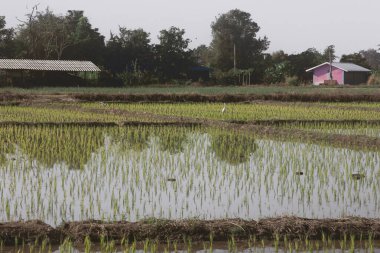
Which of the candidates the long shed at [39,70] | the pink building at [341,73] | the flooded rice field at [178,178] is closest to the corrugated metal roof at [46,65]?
the long shed at [39,70]

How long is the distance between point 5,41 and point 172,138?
91.7 feet

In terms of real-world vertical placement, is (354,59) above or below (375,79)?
above

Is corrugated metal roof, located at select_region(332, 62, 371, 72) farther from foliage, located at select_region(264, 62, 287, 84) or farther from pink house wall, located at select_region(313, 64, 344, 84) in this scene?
foliage, located at select_region(264, 62, 287, 84)

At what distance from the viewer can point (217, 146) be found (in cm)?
900

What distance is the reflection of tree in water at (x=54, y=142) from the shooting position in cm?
768

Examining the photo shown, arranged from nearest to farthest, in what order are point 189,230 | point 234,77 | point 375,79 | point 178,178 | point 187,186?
point 189,230 → point 187,186 → point 178,178 → point 375,79 → point 234,77

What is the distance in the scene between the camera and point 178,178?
6434mm

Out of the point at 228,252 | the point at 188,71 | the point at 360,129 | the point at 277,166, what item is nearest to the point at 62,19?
the point at 188,71

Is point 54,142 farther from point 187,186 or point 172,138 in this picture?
point 187,186

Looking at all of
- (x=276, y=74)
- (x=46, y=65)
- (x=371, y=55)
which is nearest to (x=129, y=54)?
(x=46, y=65)

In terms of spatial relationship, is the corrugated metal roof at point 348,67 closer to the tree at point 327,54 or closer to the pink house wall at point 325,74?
the pink house wall at point 325,74

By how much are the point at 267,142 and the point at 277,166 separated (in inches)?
87.7

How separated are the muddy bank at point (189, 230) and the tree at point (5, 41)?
105ft

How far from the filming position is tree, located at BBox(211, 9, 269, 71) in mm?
45469
